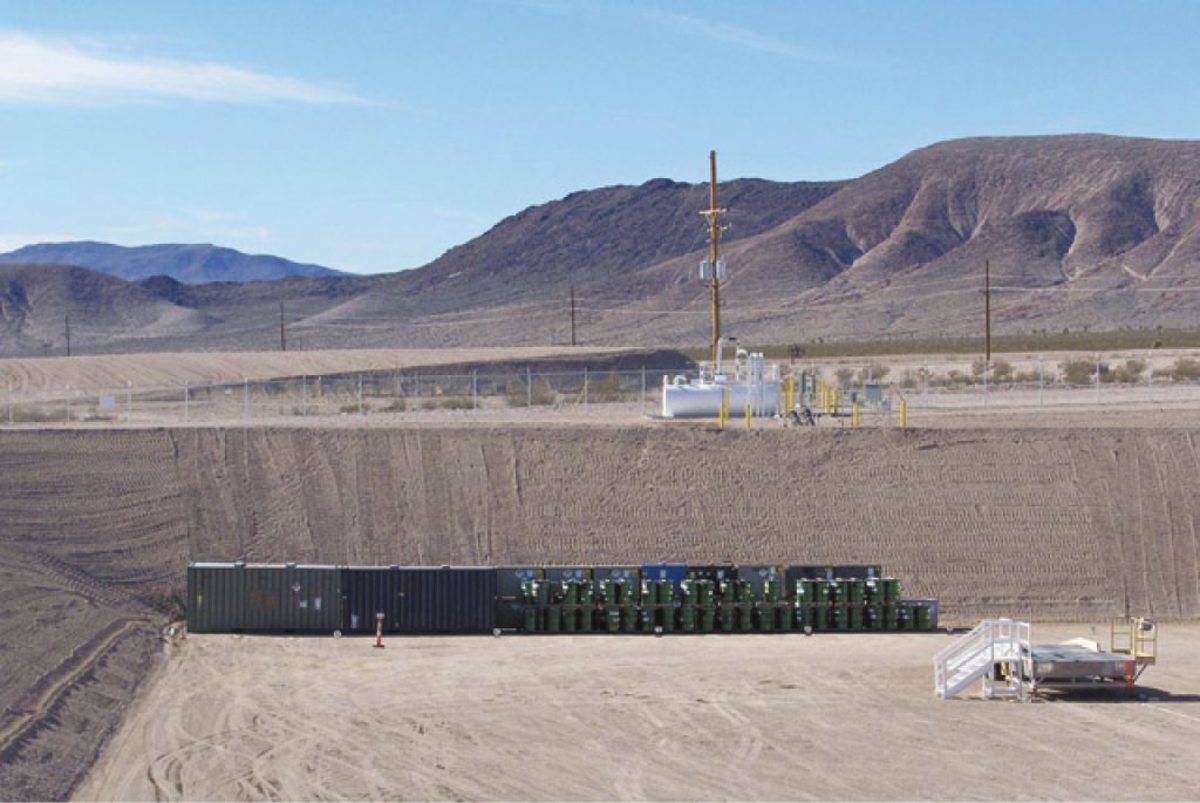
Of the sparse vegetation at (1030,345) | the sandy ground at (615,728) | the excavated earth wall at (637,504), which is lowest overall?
the sandy ground at (615,728)

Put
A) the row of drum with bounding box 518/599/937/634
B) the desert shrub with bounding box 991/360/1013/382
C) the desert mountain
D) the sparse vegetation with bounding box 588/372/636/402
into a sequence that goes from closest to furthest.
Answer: the row of drum with bounding box 518/599/937/634 < the sparse vegetation with bounding box 588/372/636/402 < the desert shrub with bounding box 991/360/1013/382 < the desert mountain

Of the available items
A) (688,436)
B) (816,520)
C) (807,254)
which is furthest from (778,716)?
(807,254)

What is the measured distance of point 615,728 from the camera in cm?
2581

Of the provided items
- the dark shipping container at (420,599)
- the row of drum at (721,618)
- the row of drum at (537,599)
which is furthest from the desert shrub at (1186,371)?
the dark shipping container at (420,599)

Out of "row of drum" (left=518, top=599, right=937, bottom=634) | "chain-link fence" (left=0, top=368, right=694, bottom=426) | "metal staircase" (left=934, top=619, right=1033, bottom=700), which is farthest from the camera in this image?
"chain-link fence" (left=0, top=368, right=694, bottom=426)

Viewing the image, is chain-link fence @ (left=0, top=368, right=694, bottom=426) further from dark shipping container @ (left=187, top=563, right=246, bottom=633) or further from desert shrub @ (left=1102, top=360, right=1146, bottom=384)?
desert shrub @ (left=1102, top=360, right=1146, bottom=384)

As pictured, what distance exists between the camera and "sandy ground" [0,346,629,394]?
7662cm

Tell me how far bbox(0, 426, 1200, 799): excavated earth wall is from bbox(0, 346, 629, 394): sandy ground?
3156 centimetres

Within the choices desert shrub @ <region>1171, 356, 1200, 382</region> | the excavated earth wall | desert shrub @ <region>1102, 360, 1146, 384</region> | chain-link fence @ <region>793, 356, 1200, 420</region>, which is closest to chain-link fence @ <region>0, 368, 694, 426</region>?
chain-link fence @ <region>793, 356, 1200, 420</region>

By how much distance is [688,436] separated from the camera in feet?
147

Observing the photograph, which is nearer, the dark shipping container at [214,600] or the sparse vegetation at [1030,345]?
the dark shipping container at [214,600]

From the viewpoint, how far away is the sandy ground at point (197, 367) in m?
76.6

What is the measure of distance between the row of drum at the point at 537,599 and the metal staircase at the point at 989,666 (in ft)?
21.8

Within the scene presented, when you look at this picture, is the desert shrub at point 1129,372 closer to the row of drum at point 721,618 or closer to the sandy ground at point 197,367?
the sandy ground at point 197,367
